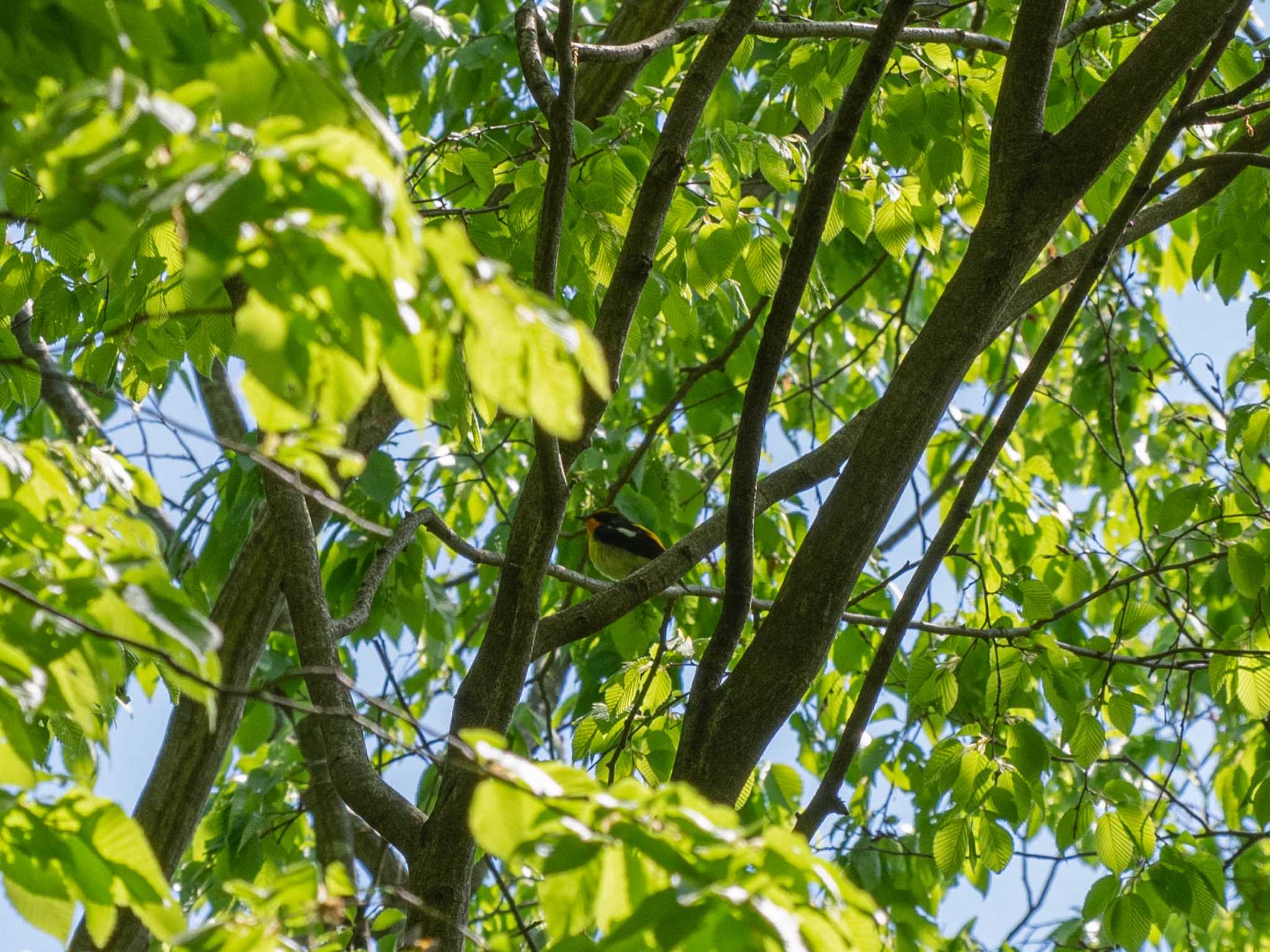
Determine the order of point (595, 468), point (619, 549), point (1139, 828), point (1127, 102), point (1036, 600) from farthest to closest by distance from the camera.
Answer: point (619, 549) < point (595, 468) < point (1036, 600) < point (1139, 828) < point (1127, 102)

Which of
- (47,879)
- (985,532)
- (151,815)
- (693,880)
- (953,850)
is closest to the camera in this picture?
(693,880)

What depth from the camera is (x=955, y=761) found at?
3098mm

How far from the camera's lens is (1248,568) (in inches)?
127

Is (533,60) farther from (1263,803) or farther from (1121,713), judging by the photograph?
(1263,803)

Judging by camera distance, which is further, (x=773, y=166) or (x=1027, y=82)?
A: (x=773, y=166)

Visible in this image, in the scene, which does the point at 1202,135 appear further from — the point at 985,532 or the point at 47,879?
the point at 47,879

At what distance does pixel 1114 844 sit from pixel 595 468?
2009 mm

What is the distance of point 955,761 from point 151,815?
2.38m

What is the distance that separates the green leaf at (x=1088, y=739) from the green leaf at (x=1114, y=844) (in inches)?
5.8

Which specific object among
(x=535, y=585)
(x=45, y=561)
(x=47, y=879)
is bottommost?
(x=47, y=879)

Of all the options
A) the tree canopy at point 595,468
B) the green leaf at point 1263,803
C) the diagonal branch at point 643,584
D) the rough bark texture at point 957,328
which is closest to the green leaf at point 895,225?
the tree canopy at point 595,468

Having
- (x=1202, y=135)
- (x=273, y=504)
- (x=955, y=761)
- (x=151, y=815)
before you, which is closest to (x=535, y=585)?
(x=273, y=504)

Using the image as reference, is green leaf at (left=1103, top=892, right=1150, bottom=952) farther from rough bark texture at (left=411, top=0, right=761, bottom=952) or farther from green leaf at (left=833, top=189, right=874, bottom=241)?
green leaf at (left=833, top=189, right=874, bottom=241)

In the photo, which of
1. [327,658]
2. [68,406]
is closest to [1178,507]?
[327,658]
